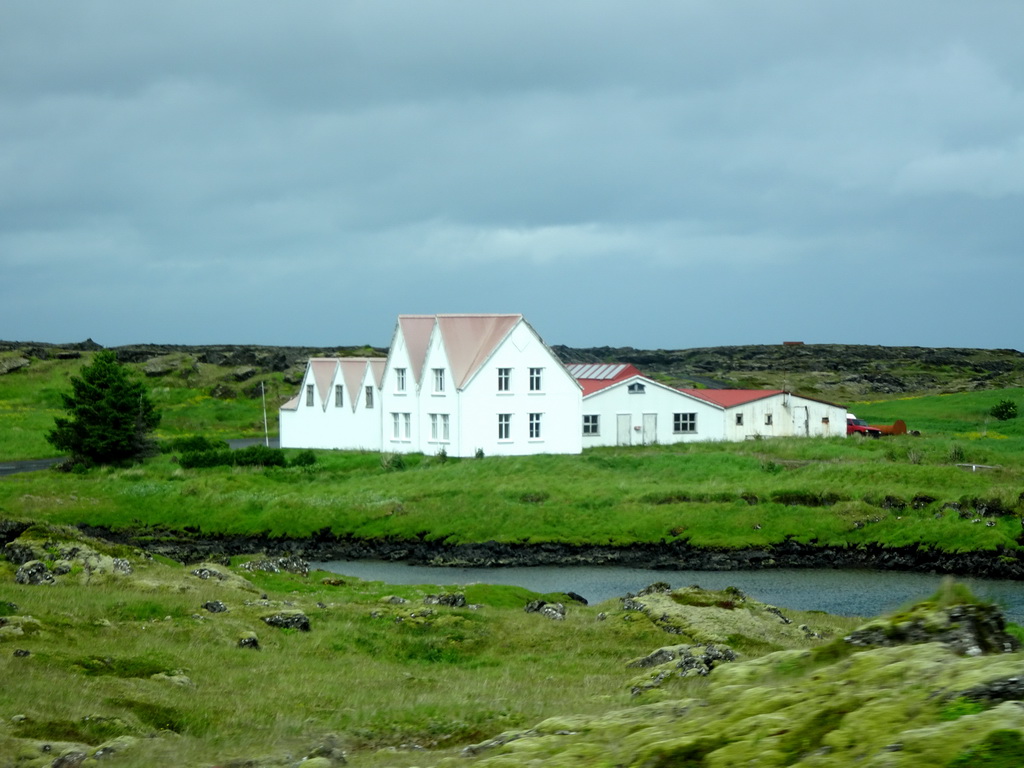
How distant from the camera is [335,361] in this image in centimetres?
7788

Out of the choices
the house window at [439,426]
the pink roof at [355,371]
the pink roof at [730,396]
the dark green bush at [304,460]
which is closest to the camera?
the dark green bush at [304,460]

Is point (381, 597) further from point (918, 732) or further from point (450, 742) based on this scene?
point (918, 732)

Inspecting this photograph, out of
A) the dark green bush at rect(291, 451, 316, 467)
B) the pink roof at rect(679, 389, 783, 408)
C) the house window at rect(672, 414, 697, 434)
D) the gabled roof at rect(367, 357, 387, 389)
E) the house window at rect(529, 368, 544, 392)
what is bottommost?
the dark green bush at rect(291, 451, 316, 467)

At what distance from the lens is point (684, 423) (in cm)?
7312

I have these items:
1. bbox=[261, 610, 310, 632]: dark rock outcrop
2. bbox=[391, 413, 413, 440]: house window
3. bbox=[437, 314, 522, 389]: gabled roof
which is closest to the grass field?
bbox=[391, 413, 413, 440]: house window

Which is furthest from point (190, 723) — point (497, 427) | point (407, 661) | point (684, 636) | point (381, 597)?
point (497, 427)

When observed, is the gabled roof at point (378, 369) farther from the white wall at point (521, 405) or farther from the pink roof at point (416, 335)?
the white wall at point (521, 405)

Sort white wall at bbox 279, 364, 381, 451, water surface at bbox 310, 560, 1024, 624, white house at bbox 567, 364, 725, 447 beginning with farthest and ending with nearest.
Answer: white wall at bbox 279, 364, 381, 451 → white house at bbox 567, 364, 725, 447 → water surface at bbox 310, 560, 1024, 624

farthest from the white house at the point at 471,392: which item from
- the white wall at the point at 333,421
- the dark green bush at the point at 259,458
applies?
the dark green bush at the point at 259,458

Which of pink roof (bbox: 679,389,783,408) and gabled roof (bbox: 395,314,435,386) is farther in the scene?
pink roof (bbox: 679,389,783,408)

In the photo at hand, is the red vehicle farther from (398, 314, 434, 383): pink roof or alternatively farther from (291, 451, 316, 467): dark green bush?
(291, 451, 316, 467): dark green bush

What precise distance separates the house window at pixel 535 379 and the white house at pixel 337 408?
36.5 ft

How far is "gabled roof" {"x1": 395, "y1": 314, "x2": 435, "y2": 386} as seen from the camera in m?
69.9

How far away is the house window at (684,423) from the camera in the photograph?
73.0m
